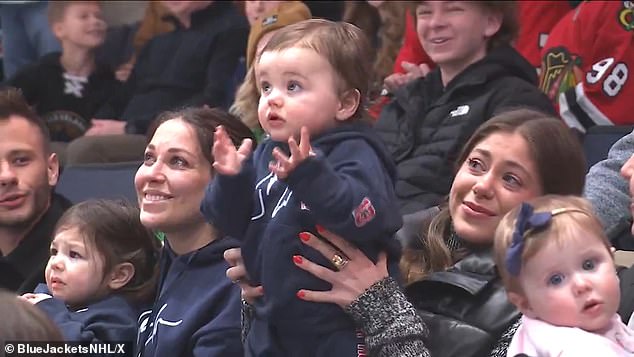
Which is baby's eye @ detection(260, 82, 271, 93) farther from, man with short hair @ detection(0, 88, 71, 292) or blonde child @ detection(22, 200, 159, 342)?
man with short hair @ detection(0, 88, 71, 292)

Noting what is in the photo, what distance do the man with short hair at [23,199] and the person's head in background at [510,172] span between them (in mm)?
1357

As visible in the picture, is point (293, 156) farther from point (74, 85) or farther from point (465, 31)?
point (74, 85)

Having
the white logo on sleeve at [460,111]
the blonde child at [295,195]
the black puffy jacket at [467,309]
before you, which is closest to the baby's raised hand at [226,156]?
the blonde child at [295,195]

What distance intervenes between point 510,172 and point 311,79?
46cm

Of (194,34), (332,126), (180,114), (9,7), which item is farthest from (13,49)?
(332,126)

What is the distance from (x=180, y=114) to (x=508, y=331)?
1.11 m

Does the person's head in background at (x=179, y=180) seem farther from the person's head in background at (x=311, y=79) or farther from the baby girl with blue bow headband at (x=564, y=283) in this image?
the baby girl with blue bow headband at (x=564, y=283)

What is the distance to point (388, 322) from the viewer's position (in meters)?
2.67

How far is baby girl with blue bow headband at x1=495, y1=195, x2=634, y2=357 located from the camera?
7.79ft

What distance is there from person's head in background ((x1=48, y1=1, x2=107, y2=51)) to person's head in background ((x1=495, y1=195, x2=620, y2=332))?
3.97m

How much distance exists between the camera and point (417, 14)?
4.28 meters

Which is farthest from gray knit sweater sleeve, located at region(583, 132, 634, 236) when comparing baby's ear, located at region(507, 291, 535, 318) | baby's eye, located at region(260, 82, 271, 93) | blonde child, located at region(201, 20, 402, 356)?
baby's eye, located at region(260, 82, 271, 93)

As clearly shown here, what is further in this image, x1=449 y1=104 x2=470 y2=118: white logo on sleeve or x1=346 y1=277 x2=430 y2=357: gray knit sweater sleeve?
x1=449 y1=104 x2=470 y2=118: white logo on sleeve

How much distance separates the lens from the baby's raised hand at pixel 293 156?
2508mm
